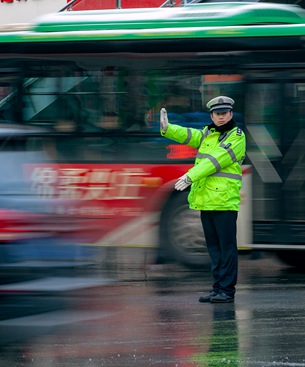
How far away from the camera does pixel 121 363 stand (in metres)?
7.00

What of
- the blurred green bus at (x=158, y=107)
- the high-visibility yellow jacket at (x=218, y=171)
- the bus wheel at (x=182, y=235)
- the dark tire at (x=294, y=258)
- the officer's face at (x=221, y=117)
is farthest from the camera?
the dark tire at (x=294, y=258)

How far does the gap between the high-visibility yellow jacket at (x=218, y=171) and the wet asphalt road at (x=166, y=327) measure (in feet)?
3.12

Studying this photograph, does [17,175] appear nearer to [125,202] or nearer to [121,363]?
[121,363]

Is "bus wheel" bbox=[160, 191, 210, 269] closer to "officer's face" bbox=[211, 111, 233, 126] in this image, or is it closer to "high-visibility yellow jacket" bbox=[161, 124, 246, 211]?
"high-visibility yellow jacket" bbox=[161, 124, 246, 211]

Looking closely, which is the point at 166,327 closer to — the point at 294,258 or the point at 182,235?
the point at 182,235

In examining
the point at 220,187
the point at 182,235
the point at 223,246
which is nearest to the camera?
the point at 220,187

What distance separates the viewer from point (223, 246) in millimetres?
9555

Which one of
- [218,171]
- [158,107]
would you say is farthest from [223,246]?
[158,107]

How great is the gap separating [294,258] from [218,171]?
3195 mm

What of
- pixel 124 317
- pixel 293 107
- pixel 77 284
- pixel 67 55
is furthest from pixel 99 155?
pixel 77 284

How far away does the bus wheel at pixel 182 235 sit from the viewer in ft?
38.9

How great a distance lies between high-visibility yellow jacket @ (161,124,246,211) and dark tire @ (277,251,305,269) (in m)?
2.99

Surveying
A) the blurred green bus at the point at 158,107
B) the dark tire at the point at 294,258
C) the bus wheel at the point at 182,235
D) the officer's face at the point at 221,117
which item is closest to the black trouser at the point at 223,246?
the officer's face at the point at 221,117

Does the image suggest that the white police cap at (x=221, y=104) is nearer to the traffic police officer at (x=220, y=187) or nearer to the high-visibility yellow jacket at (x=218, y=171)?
the traffic police officer at (x=220, y=187)
